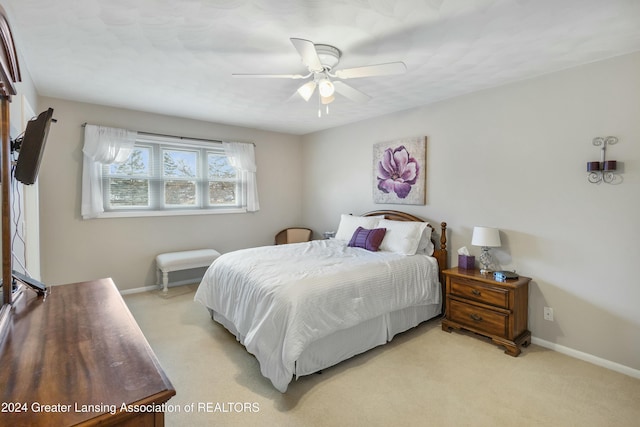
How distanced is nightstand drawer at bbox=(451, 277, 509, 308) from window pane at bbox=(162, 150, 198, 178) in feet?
13.0

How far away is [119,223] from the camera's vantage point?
13.8 ft

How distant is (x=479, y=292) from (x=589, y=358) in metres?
0.97

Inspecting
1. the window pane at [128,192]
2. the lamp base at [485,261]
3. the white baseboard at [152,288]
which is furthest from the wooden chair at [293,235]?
the lamp base at [485,261]

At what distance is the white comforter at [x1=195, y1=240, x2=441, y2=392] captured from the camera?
2260 millimetres

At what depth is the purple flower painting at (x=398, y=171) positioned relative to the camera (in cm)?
403

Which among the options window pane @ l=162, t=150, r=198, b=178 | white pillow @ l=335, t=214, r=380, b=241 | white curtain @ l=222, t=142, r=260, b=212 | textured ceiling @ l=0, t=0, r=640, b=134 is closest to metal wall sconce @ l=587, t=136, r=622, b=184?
textured ceiling @ l=0, t=0, r=640, b=134

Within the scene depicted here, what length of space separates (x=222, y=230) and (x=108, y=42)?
10.4ft

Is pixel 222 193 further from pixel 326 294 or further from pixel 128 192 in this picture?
pixel 326 294

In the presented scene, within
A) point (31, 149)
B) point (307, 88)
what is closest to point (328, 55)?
point (307, 88)

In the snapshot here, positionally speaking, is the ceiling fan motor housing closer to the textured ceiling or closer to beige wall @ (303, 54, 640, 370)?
the textured ceiling

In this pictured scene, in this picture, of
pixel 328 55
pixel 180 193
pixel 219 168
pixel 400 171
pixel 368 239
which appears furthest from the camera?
pixel 219 168

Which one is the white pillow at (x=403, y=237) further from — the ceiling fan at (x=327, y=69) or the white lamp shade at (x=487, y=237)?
the ceiling fan at (x=327, y=69)

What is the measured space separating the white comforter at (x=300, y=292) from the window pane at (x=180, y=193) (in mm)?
1891

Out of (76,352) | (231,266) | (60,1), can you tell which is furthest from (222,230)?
(76,352)
